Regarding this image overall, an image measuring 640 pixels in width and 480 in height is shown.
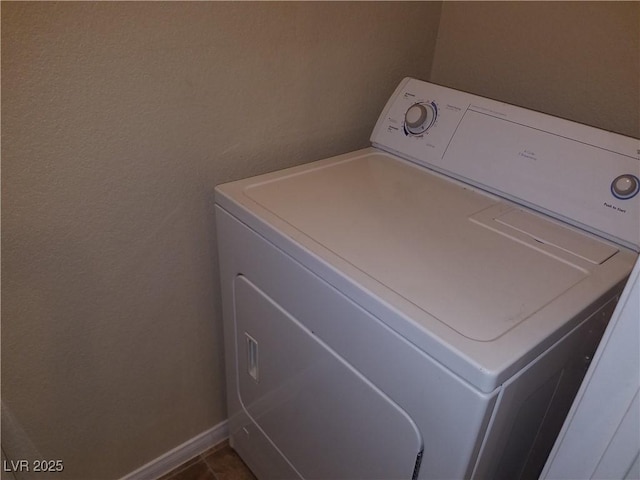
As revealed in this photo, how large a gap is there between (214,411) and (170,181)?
2.64 feet

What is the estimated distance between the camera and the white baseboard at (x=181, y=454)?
1.44m

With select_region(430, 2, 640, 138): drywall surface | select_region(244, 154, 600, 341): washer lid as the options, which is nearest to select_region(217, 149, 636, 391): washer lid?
select_region(244, 154, 600, 341): washer lid

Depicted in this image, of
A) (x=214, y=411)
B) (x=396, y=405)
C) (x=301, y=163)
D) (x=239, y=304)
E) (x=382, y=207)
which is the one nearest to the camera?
(x=396, y=405)

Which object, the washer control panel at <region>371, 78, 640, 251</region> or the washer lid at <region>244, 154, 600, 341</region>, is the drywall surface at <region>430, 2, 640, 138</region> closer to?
the washer control panel at <region>371, 78, 640, 251</region>

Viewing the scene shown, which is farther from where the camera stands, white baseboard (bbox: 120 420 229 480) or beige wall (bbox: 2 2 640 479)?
white baseboard (bbox: 120 420 229 480)

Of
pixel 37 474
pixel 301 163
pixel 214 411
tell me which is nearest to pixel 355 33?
pixel 301 163

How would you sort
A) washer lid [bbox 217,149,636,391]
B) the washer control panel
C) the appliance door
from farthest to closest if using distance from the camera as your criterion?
the washer control panel, the appliance door, washer lid [bbox 217,149,636,391]

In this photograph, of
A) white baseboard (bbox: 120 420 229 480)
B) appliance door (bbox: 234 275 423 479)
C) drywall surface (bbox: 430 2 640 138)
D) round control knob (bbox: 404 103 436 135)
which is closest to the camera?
appliance door (bbox: 234 275 423 479)

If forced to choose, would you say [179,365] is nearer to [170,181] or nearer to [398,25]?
[170,181]

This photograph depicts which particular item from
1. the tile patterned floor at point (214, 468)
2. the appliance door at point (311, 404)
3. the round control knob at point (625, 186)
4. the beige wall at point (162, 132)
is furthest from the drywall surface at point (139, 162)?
the round control knob at point (625, 186)

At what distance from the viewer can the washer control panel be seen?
0.96 metres

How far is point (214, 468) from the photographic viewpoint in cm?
151

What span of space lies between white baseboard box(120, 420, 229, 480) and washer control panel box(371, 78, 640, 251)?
105 cm

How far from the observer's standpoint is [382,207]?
103cm
